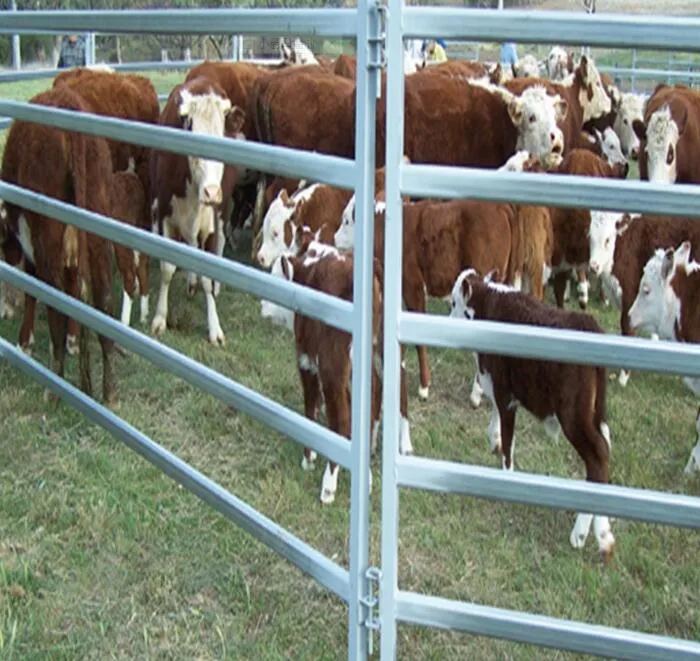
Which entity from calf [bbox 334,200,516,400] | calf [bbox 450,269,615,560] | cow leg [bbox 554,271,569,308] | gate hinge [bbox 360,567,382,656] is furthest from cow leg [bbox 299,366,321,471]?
cow leg [bbox 554,271,569,308]

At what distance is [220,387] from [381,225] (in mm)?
2145

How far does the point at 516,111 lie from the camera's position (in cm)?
820

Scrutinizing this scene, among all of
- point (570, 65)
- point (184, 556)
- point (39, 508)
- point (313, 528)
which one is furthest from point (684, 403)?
point (570, 65)

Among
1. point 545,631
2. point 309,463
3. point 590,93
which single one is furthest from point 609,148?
point 545,631

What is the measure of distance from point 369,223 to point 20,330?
4.73m

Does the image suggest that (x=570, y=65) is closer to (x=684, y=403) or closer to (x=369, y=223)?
(x=684, y=403)

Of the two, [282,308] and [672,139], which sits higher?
[672,139]

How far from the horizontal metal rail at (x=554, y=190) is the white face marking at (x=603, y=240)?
4.09 metres

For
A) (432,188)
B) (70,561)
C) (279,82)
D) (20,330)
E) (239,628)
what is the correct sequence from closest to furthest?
(432,188)
(239,628)
(70,561)
(20,330)
(279,82)

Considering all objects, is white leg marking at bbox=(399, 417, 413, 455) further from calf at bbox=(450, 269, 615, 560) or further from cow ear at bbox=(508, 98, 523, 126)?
cow ear at bbox=(508, 98, 523, 126)

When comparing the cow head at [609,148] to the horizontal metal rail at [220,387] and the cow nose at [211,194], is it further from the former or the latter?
the horizontal metal rail at [220,387]

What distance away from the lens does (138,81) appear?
8.92 m

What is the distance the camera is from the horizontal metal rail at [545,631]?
2447 mm

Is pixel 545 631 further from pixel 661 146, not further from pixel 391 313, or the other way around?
pixel 661 146
